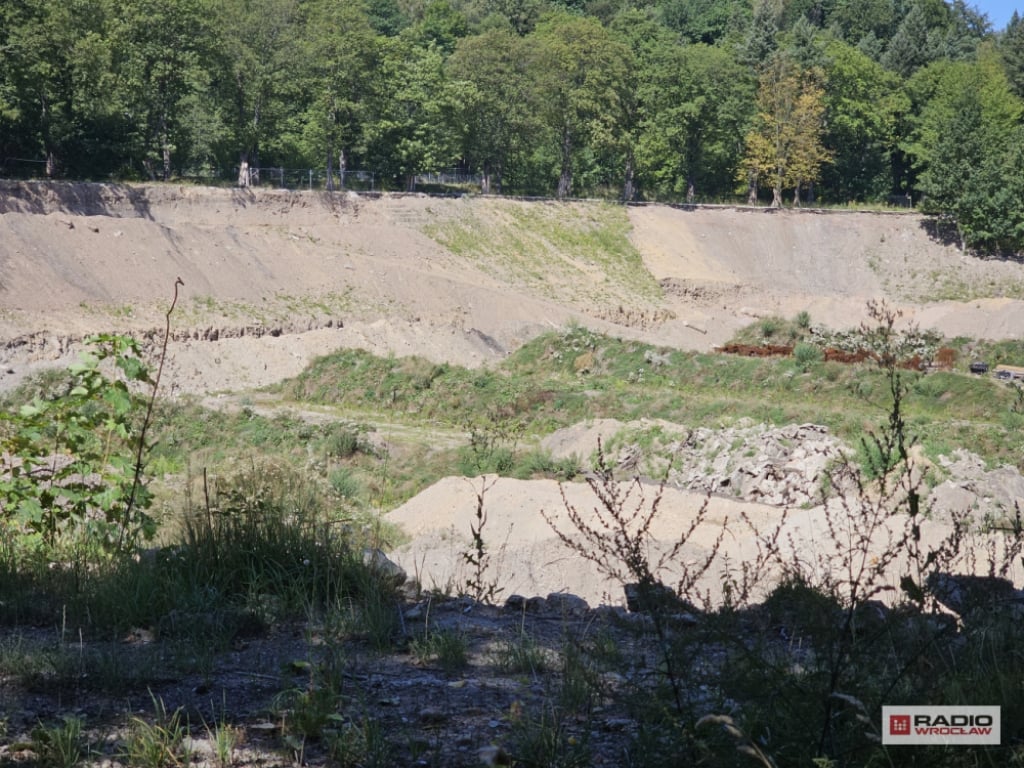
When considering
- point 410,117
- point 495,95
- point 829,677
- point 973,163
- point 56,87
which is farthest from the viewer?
point 973,163

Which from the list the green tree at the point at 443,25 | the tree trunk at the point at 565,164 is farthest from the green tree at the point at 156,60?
the green tree at the point at 443,25

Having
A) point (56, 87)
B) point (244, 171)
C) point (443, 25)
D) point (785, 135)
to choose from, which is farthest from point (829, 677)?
point (443, 25)

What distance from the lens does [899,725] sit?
4.06 metres

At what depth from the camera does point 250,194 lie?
53.1 metres

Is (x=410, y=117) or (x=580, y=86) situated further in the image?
(x=580, y=86)

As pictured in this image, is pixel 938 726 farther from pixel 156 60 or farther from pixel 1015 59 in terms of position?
pixel 1015 59

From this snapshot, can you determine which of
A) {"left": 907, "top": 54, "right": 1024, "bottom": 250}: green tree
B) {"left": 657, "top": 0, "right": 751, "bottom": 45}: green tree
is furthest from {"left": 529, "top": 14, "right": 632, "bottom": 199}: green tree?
{"left": 657, "top": 0, "right": 751, "bottom": 45}: green tree

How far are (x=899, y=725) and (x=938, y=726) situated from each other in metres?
0.16

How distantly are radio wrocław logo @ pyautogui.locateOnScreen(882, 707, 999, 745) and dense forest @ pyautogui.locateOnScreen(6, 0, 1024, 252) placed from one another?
165 ft

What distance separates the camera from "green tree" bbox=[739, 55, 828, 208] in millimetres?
68062

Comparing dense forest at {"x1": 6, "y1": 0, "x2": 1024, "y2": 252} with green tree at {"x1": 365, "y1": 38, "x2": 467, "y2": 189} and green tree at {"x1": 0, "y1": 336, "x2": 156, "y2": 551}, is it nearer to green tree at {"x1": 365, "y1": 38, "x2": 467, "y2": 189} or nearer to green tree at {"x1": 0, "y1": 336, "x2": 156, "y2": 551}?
green tree at {"x1": 365, "y1": 38, "x2": 467, "y2": 189}

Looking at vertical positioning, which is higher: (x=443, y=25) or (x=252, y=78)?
(x=443, y=25)

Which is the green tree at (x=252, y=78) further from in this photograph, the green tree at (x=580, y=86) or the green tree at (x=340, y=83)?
the green tree at (x=580, y=86)

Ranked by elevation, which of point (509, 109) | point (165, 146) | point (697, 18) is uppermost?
point (697, 18)
